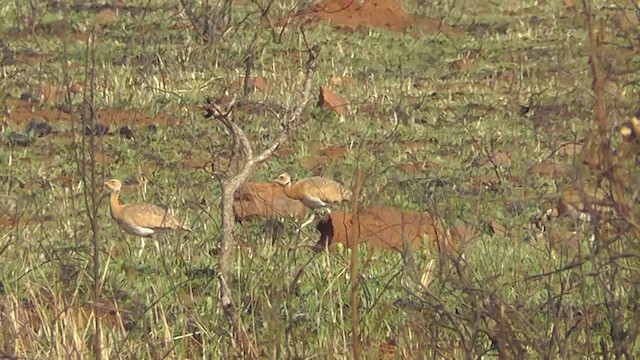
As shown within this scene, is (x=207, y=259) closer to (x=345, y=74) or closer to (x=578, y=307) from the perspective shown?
(x=578, y=307)

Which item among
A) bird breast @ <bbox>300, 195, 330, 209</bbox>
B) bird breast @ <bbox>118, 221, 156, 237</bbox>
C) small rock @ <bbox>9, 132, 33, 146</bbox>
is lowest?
small rock @ <bbox>9, 132, 33, 146</bbox>

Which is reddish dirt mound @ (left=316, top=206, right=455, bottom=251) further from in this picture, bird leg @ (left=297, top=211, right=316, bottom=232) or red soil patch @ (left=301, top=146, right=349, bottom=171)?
red soil patch @ (left=301, top=146, right=349, bottom=171)

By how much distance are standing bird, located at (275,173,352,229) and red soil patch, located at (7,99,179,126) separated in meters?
2.79

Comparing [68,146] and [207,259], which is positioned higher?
[207,259]

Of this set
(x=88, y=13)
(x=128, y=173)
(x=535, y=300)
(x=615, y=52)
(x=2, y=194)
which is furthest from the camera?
(x=88, y=13)

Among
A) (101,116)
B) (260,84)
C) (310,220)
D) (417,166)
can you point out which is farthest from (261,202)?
(260,84)

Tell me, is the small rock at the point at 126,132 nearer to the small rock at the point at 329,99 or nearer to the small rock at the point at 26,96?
the small rock at the point at 26,96

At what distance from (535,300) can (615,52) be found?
1.60m

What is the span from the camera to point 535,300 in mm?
5156

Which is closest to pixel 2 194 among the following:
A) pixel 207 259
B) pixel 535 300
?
pixel 207 259

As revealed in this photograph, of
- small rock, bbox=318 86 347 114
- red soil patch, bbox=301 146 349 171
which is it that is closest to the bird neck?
red soil patch, bbox=301 146 349 171

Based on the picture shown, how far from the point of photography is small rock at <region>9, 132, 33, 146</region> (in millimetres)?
10516

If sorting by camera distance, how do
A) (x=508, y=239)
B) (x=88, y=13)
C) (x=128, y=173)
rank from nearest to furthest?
(x=508, y=239)
(x=128, y=173)
(x=88, y=13)

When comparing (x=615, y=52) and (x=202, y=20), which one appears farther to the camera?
(x=202, y=20)
